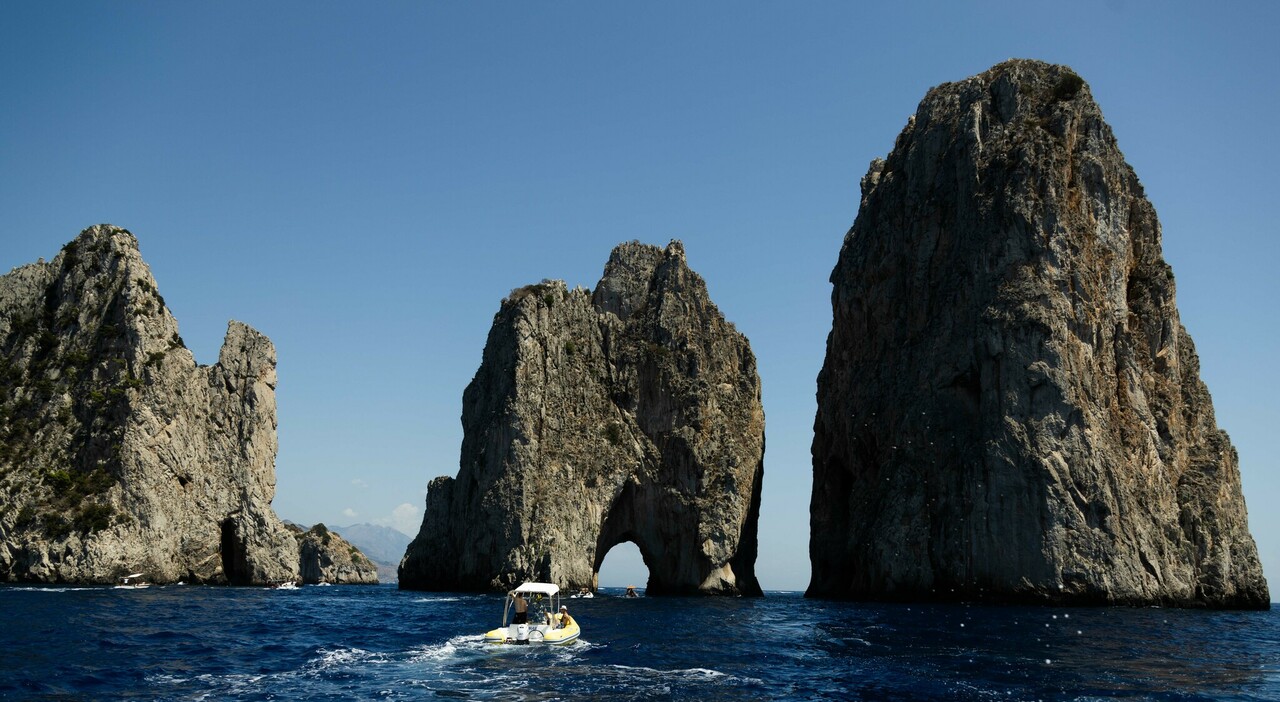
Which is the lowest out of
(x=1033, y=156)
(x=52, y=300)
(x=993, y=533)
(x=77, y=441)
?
(x=993, y=533)

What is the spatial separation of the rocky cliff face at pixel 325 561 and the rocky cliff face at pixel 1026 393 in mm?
80329

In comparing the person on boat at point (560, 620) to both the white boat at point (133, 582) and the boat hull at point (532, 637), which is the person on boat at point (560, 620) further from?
the white boat at point (133, 582)

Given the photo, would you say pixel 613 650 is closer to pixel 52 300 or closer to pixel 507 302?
pixel 507 302

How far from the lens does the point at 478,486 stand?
312ft

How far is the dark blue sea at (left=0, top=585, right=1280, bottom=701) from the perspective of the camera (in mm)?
32781

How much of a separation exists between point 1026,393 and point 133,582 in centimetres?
8235

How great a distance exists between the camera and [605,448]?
101125 mm

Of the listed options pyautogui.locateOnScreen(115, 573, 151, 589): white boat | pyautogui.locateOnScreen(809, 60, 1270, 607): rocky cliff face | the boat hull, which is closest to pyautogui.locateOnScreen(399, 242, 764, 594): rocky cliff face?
pyautogui.locateOnScreen(809, 60, 1270, 607): rocky cliff face

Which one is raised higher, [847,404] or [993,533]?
[847,404]

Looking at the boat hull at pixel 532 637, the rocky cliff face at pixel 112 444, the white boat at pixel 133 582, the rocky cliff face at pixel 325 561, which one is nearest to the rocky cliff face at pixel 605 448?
the rocky cliff face at pixel 112 444

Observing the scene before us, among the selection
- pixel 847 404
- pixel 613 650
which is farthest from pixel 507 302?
pixel 613 650

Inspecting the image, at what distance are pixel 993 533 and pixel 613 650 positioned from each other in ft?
164

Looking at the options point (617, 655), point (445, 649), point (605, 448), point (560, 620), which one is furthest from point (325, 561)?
point (617, 655)

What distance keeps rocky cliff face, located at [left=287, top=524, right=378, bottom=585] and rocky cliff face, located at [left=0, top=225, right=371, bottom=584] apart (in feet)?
132
